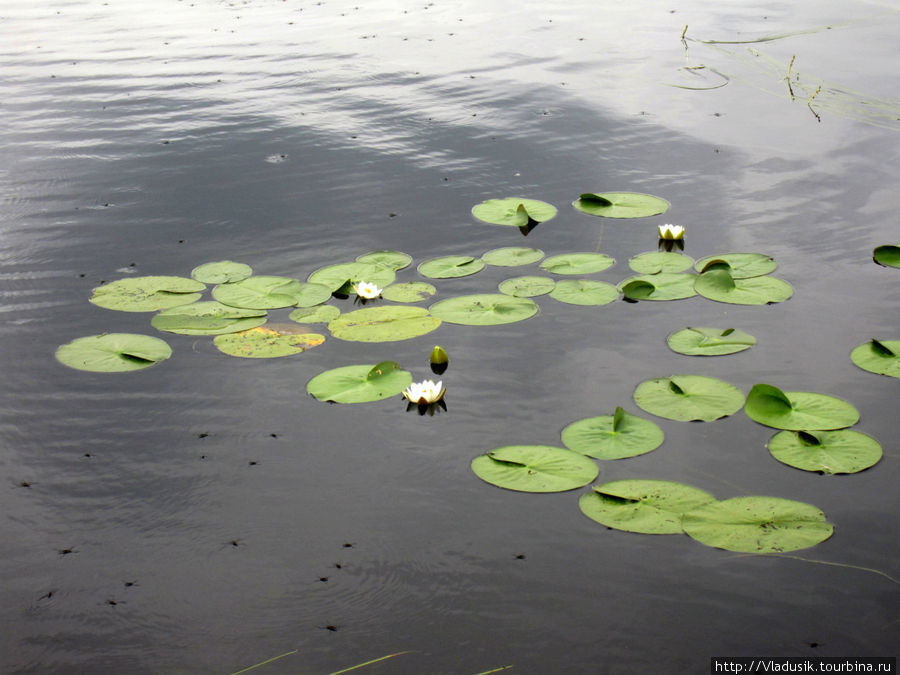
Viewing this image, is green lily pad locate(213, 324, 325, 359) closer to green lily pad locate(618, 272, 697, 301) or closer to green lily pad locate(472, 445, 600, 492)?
green lily pad locate(472, 445, 600, 492)

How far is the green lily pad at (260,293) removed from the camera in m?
4.94

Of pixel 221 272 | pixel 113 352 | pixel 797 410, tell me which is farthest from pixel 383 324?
pixel 797 410

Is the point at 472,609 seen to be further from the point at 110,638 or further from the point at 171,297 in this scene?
the point at 171,297

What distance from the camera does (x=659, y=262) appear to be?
5.19 meters

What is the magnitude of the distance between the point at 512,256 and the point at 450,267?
0.42m

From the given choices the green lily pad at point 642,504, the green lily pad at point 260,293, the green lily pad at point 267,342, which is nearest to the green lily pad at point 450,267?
A: the green lily pad at point 260,293

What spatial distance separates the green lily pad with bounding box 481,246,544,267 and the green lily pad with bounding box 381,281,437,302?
51cm

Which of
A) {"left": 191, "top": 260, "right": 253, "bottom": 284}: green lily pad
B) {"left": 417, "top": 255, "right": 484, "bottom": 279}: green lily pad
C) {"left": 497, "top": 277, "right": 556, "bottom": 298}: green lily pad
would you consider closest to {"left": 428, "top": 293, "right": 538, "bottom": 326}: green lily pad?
{"left": 497, "top": 277, "right": 556, "bottom": 298}: green lily pad

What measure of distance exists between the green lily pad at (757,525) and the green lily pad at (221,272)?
3209 millimetres

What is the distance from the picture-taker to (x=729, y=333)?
4.40 meters

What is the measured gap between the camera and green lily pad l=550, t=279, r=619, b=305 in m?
4.83

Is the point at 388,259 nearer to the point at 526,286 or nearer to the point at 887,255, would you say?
the point at 526,286

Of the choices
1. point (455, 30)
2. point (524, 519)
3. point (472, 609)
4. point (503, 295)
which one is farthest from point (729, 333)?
point (455, 30)

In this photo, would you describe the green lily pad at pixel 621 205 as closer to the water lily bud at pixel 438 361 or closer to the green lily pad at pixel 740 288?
the green lily pad at pixel 740 288
